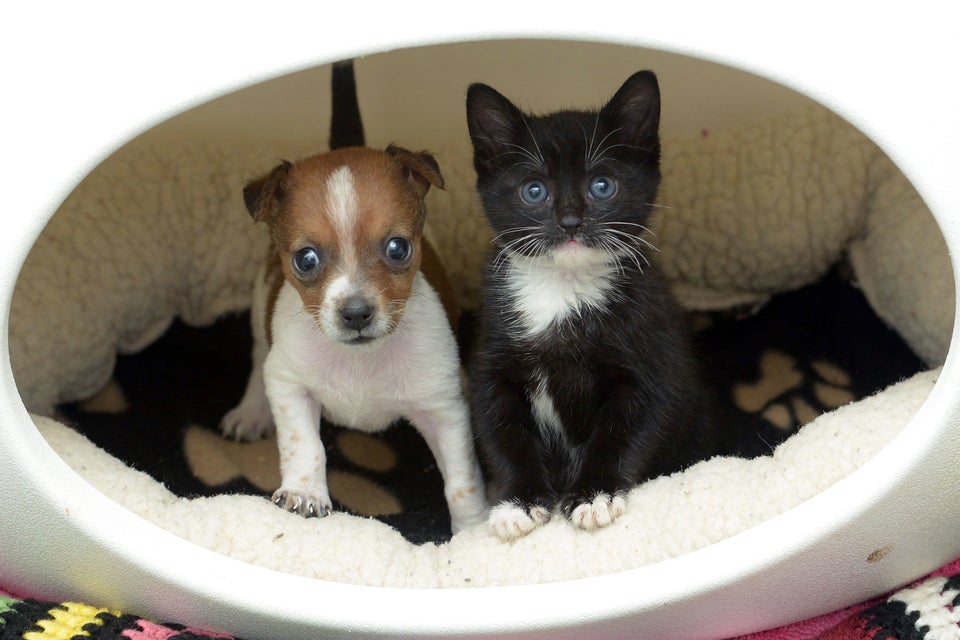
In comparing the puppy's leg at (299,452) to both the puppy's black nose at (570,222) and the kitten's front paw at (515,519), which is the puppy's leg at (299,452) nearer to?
the kitten's front paw at (515,519)

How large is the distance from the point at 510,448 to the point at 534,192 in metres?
0.59

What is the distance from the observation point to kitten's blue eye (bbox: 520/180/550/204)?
235cm

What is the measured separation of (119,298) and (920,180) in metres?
2.30

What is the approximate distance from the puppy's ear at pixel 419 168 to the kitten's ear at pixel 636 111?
0.42 meters

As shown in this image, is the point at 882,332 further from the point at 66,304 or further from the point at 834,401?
the point at 66,304

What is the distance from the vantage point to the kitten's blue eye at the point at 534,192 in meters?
2.35

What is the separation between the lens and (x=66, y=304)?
3.03 m

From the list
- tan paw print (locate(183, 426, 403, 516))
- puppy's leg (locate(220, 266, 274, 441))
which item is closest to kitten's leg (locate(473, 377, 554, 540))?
tan paw print (locate(183, 426, 403, 516))

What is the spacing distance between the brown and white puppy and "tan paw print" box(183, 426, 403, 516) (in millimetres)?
284

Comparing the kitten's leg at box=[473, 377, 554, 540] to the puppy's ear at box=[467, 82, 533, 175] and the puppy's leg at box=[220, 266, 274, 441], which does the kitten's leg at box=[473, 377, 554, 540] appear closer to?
the puppy's ear at box=[467, 82, 533, 175]

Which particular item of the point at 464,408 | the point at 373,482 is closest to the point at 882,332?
the point at 464,408

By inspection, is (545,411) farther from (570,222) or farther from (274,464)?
(274,464)

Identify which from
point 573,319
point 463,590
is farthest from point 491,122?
point 463,590

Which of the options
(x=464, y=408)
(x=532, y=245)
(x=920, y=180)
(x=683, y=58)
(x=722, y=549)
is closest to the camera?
(x=920, y=180)
